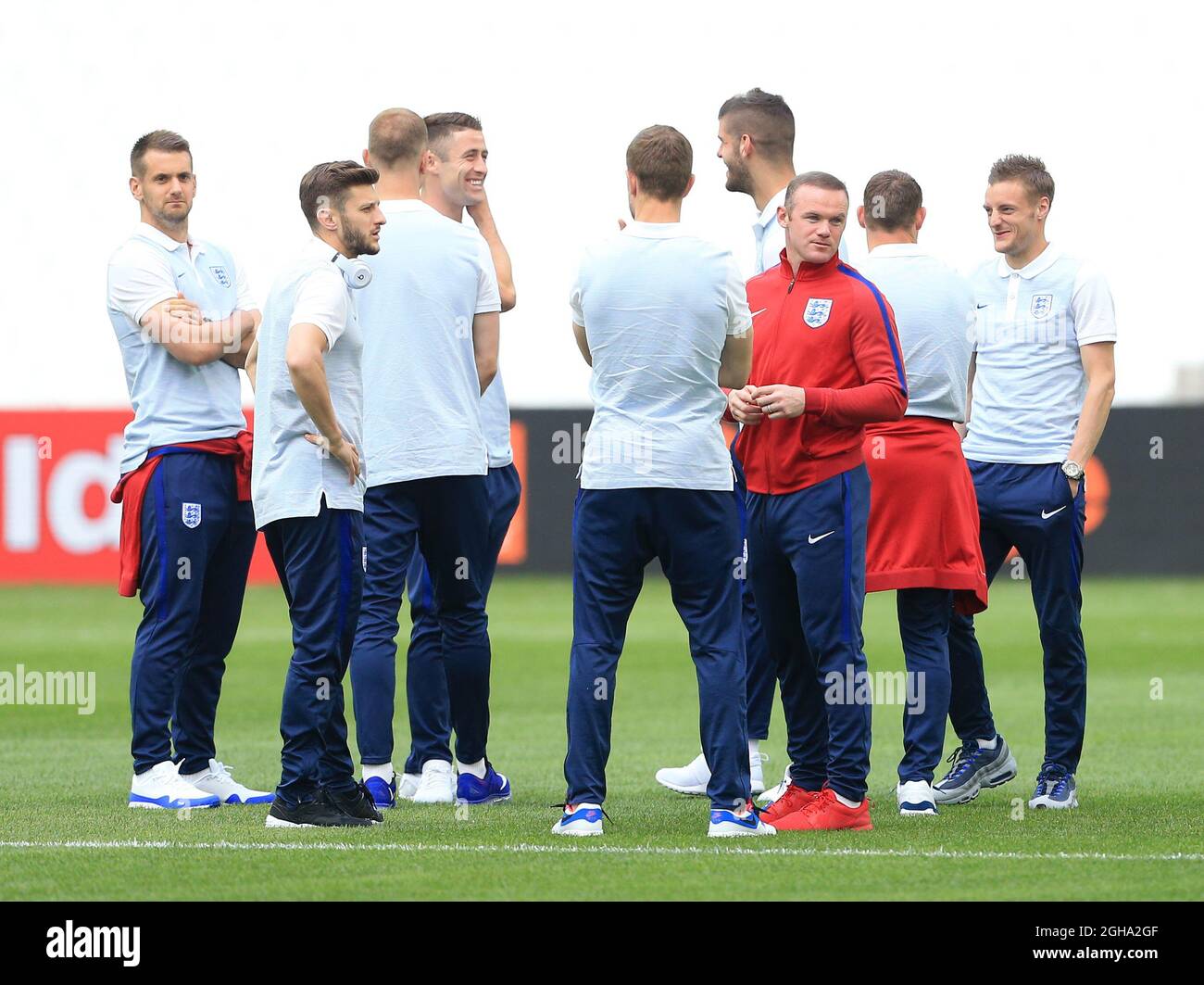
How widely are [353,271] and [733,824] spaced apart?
7.54 ft

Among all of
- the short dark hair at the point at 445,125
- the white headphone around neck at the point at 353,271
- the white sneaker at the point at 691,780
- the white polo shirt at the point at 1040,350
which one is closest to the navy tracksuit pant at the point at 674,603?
the white headphone around neck at the point at 353,271

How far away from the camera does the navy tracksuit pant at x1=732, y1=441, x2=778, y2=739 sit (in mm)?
7133

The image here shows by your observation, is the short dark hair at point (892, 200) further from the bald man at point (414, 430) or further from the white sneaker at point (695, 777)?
the white sneaker at point (695, 777)

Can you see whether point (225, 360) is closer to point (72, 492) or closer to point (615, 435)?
point (615, 435)

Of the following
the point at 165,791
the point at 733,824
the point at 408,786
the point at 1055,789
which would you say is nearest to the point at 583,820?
the point at 733,824

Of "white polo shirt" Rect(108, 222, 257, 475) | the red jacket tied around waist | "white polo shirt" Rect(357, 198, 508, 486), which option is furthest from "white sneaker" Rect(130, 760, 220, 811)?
"white polo shirt" Rect(357, 198, 508, 486)

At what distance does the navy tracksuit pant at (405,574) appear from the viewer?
659cm

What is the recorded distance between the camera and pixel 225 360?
6.79 m

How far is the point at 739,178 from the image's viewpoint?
711cm

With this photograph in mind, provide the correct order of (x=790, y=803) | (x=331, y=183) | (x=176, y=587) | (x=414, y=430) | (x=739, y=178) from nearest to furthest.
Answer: (x=331, y=183)
(x=790, y=803)
(x=414, y=430)
(x=176, y=587)
(x=739, y=178)

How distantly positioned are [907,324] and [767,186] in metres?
0.88

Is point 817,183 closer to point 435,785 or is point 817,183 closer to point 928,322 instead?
point 928,322
